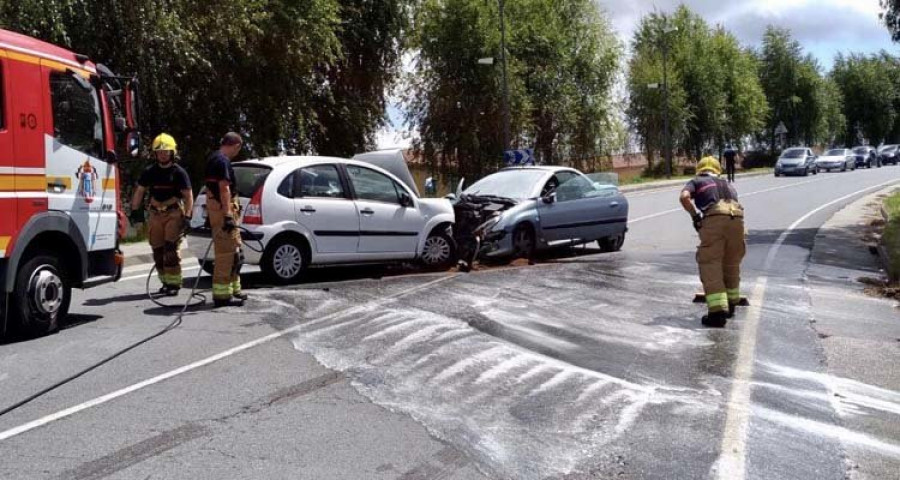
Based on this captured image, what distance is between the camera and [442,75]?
3897 cm

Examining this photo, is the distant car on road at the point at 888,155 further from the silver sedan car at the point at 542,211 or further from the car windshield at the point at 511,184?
the car windshield at the point at 511,184

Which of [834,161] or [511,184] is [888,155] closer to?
[834,161]

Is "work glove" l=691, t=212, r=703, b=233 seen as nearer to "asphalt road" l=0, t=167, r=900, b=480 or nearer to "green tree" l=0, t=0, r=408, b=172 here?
"asphalt road" l=0, t=167, r=900, b=480

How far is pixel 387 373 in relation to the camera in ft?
20.4

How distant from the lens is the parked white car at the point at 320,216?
998 centimetres

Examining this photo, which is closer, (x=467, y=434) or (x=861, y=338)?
Result: (x=467, y=434)

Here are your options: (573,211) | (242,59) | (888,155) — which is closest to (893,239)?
(573,211)

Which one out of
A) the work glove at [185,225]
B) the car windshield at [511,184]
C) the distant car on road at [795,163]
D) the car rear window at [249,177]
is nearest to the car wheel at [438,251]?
the car windshield at [511,184]

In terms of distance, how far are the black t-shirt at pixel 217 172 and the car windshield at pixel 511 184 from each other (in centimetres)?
525

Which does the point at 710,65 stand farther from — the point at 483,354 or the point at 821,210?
the point at 483,354

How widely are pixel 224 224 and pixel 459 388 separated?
3.86 meters

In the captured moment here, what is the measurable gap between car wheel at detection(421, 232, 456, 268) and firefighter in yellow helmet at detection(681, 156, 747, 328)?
3965 mm

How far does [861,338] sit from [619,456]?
437 cm

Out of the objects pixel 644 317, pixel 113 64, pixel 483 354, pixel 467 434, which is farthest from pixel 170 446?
pixel 113 64
